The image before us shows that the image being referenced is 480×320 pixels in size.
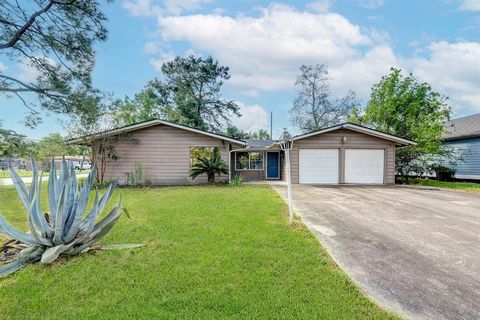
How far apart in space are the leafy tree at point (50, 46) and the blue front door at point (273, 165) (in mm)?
11849

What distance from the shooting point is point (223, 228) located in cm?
512

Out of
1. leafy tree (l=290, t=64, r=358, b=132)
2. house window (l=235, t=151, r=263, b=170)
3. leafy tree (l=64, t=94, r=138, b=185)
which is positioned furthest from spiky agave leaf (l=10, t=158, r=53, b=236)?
leafy tree (l=290, t=64, r=358, b=132)

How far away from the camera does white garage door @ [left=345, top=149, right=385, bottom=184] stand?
14.8m

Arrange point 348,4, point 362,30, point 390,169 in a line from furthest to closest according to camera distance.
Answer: point 390,169 → point 362,30 → point 348,4

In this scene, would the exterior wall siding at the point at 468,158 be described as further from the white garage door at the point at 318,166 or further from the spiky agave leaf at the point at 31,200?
the spiky agave leaf at the point at 31,200

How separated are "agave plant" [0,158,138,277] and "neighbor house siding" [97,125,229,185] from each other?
976 centimetres

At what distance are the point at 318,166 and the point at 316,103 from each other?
46.3 feet

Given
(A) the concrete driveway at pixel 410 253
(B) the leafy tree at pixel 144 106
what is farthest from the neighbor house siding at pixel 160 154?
(B) the leafy tree at pixel 144 106

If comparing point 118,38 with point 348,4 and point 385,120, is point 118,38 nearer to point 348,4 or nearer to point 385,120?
point 348,4

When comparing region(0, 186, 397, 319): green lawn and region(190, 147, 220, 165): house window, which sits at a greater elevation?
region(190, 147, 220, 165): house window

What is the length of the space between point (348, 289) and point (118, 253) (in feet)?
10.1

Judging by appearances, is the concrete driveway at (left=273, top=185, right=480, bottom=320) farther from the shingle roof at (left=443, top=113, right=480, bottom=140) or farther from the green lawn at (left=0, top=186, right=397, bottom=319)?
the shingle roof at (left=443, top=113, right=480, bottom=140)

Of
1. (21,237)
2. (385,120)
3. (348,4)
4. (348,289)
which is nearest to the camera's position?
(348,289)

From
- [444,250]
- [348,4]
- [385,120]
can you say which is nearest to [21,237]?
[444,250]
